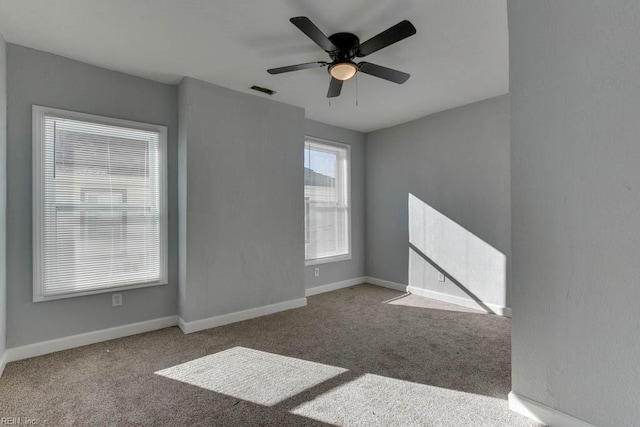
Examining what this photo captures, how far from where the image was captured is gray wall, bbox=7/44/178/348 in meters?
2.51

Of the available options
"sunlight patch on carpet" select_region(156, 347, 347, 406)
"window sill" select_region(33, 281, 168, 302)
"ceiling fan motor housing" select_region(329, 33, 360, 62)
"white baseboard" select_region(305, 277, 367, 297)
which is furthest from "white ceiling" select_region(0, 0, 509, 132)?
"white baseboard" select_region(305, 277, 367, 297)

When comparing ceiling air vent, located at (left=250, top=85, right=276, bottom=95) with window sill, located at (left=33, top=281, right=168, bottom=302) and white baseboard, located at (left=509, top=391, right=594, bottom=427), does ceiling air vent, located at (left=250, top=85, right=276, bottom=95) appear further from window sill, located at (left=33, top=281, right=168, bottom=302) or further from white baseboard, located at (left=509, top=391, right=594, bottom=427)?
white baseboard, located at (left=509, top=391, right=594, bottom=427)

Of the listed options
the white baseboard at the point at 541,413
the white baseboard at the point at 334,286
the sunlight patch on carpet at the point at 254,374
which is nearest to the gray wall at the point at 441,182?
the white baseboard at the point at 334,286

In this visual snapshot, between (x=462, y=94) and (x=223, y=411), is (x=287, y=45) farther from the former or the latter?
(x=223, y=411)

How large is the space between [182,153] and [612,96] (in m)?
3.42

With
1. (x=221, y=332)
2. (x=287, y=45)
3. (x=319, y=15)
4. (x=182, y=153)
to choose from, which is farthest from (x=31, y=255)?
(x=319, y=15)

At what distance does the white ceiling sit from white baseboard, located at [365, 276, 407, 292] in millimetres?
2866

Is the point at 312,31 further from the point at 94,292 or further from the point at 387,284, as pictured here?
the point at 387,284

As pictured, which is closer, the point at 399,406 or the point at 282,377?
the point at 399,406

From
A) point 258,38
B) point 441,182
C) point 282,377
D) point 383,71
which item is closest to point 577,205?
point 383,71

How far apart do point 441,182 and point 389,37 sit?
104 inches

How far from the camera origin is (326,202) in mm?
4785

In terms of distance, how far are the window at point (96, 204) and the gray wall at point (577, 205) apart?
3.29 m

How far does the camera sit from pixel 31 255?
8.43 ft
